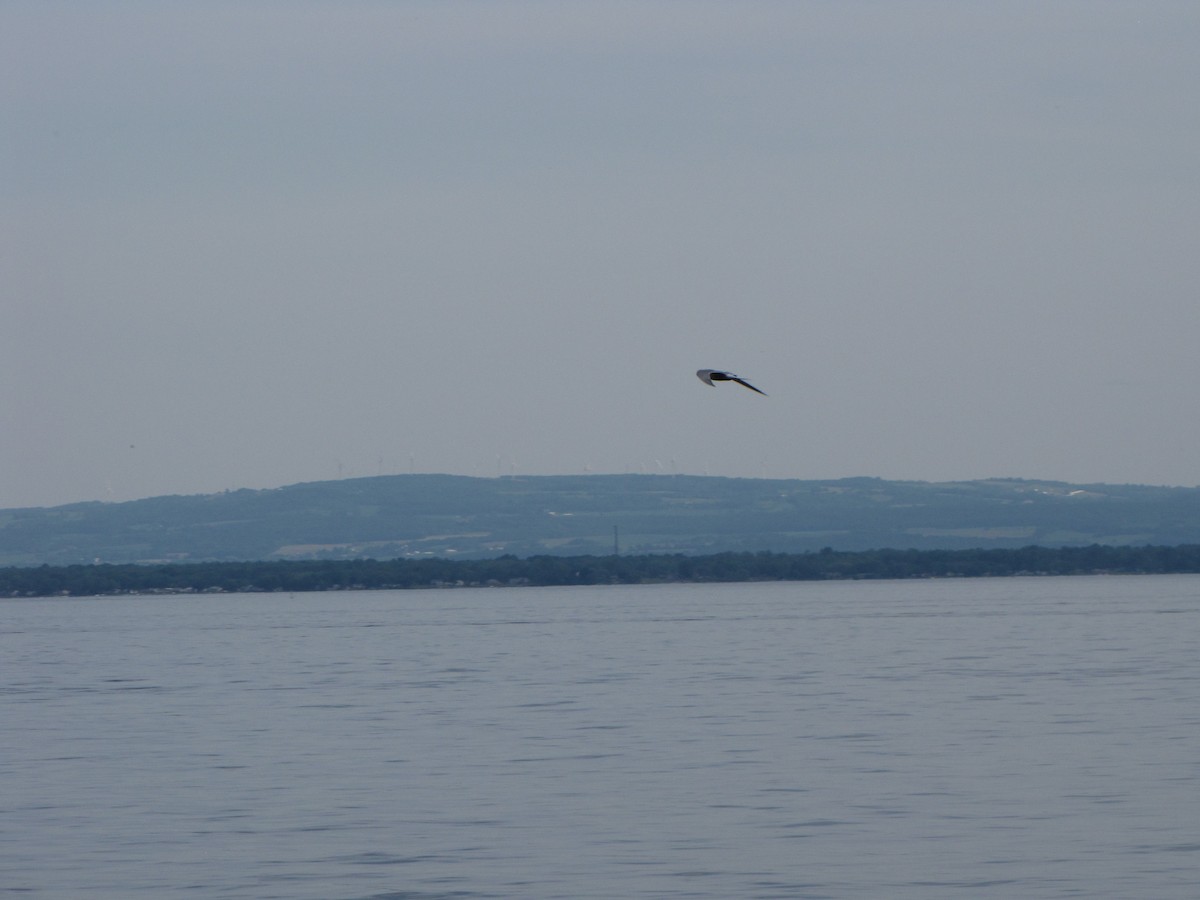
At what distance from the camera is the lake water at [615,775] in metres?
17.4

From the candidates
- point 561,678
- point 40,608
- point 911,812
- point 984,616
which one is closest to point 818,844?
point 911,812

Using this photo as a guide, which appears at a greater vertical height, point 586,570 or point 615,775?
point 586,570

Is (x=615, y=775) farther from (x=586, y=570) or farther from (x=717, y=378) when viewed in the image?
(x=586, y=570)

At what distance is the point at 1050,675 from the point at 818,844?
21.2 meters

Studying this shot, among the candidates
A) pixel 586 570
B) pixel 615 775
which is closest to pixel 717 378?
pixel 615 775

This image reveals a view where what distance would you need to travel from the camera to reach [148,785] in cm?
2380

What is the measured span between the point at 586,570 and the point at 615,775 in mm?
136089

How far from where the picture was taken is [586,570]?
524ft

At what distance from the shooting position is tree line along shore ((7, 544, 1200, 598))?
152 m

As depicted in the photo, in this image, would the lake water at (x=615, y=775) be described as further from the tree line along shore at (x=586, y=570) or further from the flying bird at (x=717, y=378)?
the tree line along shore at (x=586, y=570)

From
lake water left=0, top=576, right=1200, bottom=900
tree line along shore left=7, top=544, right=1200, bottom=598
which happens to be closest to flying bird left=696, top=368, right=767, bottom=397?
lake water left=0, top=576, right=1200, bottom=900

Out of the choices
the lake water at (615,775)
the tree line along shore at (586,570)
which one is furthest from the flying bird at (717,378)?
the tree line along shore at (586,570)

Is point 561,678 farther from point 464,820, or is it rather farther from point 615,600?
point 615,600

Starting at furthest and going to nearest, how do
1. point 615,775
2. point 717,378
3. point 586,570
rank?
point 586,570 < point 615,775 < point 717,378
